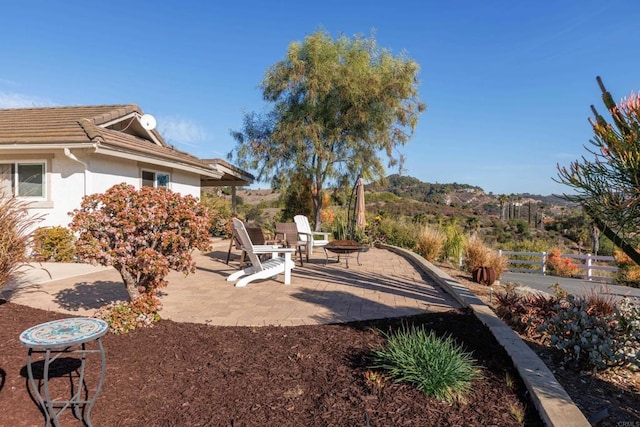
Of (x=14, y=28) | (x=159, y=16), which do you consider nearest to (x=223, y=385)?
(x=159, y=16)

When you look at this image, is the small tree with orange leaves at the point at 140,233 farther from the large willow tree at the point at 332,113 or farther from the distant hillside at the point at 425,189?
the distant hillside at the point at 425,189

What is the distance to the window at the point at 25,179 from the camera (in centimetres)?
955

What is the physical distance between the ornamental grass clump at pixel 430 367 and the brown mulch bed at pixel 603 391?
74 centimetres

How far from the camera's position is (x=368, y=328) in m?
4.19

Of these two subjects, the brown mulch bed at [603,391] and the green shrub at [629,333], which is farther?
the green shrub at [629,333]

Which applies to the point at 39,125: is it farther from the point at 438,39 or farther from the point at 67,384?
the point at 438,39

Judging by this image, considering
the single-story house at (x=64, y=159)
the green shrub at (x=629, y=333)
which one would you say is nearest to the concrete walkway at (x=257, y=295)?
the single-story house at (x=64, y=159)

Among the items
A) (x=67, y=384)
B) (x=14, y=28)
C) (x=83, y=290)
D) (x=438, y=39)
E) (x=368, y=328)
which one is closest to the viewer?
(x=67, y=384)

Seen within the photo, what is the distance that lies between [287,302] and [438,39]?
10989 millimetres

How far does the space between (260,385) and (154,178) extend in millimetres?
10210

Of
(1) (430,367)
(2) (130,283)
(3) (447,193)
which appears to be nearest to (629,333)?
(1) (430,367)

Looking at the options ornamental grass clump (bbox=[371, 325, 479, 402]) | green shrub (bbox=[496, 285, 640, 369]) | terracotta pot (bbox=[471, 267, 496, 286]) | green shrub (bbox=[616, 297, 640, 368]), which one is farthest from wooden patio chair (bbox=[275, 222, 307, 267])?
green shrub (bbox=[616, 297, 640, 368])

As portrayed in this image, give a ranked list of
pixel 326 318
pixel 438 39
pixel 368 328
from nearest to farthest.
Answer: pixel 368 328 < pixel 326 318 < pixel 438 39

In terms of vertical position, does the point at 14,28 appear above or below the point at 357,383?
above
